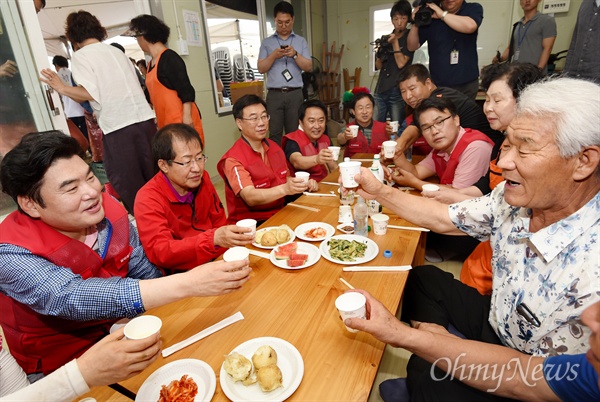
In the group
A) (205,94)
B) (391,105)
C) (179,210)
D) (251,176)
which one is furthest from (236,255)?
(391,105)

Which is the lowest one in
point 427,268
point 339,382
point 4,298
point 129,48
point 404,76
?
point 427,268

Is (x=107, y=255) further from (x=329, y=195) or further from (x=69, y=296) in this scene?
(x=329, y=195)

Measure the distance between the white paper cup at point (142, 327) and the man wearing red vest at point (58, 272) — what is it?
0.60 feet

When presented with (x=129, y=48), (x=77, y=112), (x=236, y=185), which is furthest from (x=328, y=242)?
(x=129, y=48)

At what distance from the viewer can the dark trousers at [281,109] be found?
14.2 ft

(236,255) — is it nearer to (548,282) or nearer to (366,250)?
(366,250)

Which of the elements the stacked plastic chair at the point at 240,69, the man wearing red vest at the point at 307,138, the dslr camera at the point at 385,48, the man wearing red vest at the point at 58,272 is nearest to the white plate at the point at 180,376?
the man wearing red vest at the point at 58,272

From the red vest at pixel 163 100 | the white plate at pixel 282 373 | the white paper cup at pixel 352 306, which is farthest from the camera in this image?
the red vest at pixel 163 100

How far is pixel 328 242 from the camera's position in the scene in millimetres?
1544

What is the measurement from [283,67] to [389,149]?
247 centimetres

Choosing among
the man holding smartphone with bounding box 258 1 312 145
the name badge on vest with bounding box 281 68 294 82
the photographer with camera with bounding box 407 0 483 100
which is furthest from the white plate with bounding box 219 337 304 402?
the name badge on vest with bounding box 281 68 294 82

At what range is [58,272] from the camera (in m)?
1.04

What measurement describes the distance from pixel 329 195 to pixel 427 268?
30.6 inches

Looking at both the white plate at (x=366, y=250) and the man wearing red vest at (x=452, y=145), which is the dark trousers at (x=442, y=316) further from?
the man wearing red vest at (x=452, y=145)
